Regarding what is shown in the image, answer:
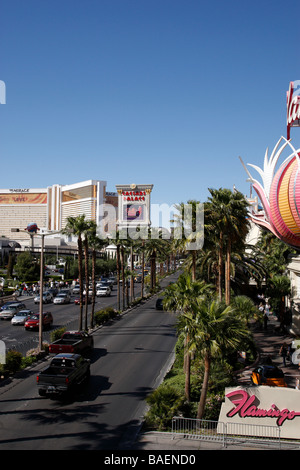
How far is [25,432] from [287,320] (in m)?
25.6

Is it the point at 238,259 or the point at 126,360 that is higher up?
the point at 238,259

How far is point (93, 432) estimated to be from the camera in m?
14.6

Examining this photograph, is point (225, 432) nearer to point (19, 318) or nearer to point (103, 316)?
point (103, 316)

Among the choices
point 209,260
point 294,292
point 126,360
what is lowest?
point 126,360

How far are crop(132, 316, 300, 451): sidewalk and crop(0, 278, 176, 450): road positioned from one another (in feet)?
2.16

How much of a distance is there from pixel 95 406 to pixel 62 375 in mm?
1870

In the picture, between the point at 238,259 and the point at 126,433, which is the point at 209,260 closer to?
the point at 238,259

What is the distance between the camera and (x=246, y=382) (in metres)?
21.2

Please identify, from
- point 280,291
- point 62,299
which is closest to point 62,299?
point 62,299

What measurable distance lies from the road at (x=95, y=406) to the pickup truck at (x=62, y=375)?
0.59 metres
